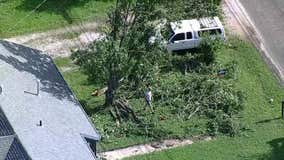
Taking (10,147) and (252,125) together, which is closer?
(10,147)

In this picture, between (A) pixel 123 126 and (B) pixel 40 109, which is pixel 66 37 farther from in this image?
(B) pixel 40 109

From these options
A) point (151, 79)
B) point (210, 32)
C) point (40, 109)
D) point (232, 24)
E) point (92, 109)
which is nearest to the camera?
point (40, 109)

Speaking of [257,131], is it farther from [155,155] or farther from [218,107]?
[155,155]

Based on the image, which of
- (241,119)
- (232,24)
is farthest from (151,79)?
(232,24)

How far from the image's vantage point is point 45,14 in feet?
136

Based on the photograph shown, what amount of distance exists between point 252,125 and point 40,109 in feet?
33.6

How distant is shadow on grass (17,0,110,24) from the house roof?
8046 millimetres

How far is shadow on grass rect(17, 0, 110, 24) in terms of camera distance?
41.6 metres

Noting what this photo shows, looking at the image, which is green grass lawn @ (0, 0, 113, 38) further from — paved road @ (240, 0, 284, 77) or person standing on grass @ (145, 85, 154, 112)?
paved road @ (240, 0, 284, 77)

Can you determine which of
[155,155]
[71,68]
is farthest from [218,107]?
[71,68]

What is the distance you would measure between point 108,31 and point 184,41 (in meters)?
5.08

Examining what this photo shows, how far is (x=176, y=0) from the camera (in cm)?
3444

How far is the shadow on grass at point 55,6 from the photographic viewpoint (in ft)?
137

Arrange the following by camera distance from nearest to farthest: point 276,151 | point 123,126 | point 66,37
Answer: point 276,151 < point 123,126 < point 66,37
